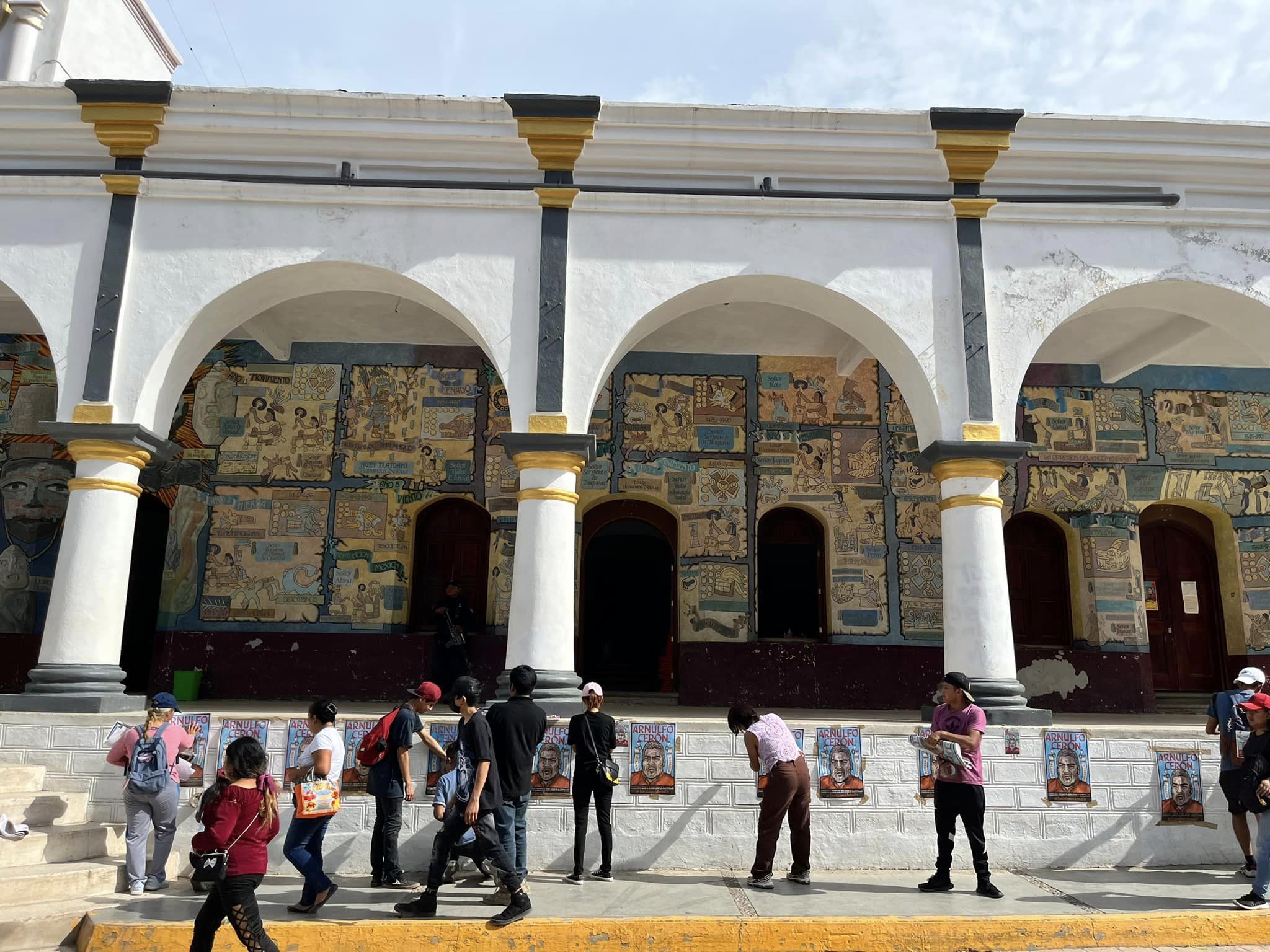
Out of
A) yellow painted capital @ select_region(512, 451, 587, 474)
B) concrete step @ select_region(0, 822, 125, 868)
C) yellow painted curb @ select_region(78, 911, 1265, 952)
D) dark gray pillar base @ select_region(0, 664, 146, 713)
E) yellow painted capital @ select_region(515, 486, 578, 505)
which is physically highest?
yellow painted capital @ select_region(512, 451, 587, 474)

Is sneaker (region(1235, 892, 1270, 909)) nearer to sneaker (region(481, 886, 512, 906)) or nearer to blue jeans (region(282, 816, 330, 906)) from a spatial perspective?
sneaker (region(481, 886, 512, 906))

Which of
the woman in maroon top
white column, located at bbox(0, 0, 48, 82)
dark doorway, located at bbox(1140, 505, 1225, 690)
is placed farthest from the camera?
dark doorway, located at bbox(1140, 505, 1225, 690)

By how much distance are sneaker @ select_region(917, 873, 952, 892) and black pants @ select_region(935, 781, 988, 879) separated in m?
0.04

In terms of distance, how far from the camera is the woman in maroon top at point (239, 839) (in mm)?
4582

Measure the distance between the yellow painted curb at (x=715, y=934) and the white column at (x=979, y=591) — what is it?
2006 millimetres

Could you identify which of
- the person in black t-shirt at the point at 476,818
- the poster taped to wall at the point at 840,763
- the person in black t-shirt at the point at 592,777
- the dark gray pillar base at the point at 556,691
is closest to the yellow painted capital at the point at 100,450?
the dark gray pillar base at the point at 556,691

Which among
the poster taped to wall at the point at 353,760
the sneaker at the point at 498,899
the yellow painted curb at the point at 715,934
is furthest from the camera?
the poster taped to wall at the point at 353,760

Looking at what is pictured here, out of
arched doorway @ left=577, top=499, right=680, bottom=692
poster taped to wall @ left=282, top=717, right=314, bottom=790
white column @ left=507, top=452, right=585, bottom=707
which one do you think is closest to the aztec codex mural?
white column @ left=507, top=452, right=585, bottom=707

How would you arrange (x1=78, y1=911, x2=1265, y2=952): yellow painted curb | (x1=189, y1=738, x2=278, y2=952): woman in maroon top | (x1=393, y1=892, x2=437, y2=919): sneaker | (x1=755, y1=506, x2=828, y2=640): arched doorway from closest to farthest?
(x1=189, y1=738, x2=278, y2=952): woman in maroon top → (x1=78, y1=911, x2=1265, y2=952): yellow painted curb → (x1=393, y1=892, x2=437, y2=919): sneaker → (x1=755, y1=506, x2=828, y2=640): arched doorway

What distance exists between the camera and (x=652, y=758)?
745 cm

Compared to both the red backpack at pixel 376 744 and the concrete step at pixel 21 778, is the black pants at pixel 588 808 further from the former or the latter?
the concrete step at pixel 21 778

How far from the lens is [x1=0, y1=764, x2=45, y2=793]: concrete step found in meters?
6.92

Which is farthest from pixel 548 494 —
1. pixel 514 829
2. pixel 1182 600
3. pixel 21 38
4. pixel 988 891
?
pixel 1182 600

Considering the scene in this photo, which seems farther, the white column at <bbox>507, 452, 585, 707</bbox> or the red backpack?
the white column at <bbox>507, 452, 585, 707</bbox>
